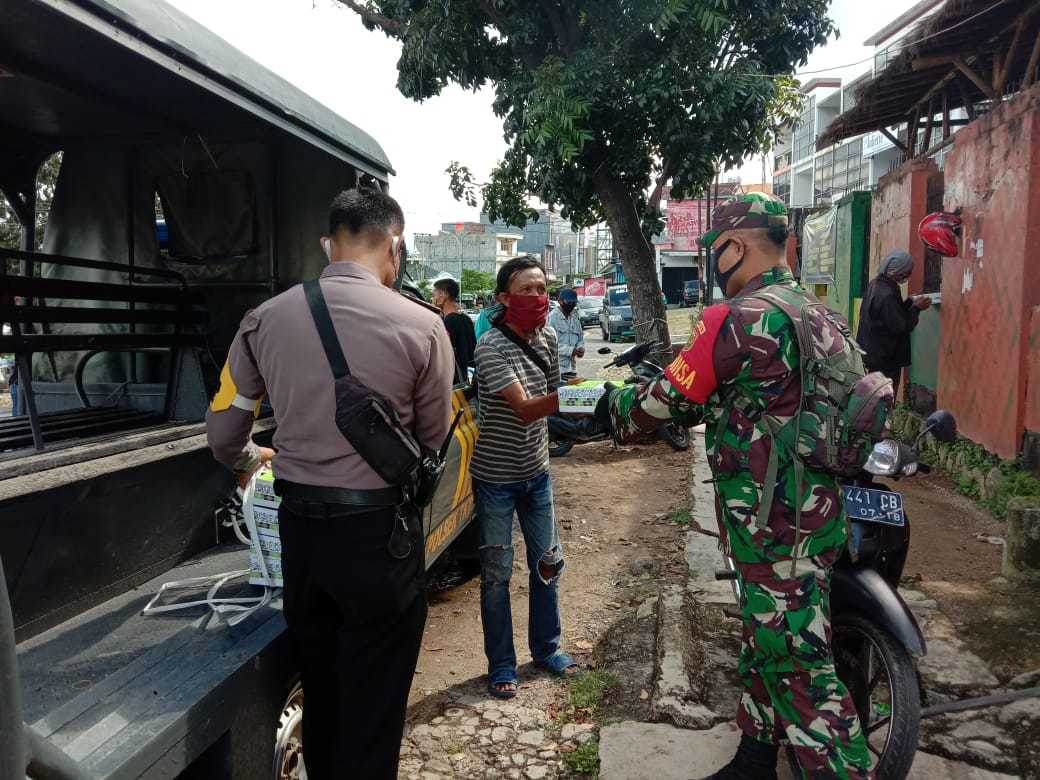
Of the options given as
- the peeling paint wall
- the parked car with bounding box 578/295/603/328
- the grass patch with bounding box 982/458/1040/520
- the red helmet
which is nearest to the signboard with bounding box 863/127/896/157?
the parked car with bounding box 578/295/603/328

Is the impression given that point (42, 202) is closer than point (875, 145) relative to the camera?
Yes

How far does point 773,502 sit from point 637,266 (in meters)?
6.52

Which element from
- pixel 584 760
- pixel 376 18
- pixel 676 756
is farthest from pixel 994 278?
pixel 376 18

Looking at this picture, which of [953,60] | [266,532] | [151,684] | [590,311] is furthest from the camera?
[590,311]

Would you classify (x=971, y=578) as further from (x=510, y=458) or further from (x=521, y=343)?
(x=521, y=343)

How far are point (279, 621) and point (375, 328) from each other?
3.13ft

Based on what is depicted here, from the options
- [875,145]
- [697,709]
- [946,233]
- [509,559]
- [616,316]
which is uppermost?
[875,145]

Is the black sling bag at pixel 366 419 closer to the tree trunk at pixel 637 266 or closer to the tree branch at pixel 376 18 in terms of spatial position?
the tree trunk at pixel 637 266

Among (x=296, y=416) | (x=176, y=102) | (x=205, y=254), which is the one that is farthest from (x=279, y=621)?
(x=205, y=254)

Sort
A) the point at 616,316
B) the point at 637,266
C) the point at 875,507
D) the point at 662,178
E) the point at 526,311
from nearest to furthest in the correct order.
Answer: the point at 875,507, the point at 526,311, the point at 662,178, the point at 637,266, the point at 616,316

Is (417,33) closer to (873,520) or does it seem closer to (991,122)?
(991,122)

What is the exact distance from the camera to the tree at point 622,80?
666 centimetres

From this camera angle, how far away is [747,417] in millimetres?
2320

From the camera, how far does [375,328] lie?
206cm
